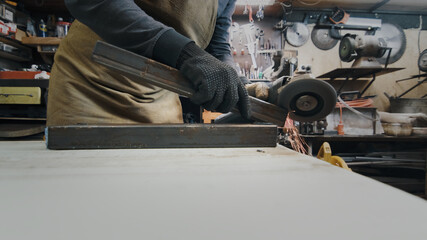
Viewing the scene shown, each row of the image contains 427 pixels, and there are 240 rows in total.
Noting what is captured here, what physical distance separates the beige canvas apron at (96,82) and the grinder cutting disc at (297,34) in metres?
3.22

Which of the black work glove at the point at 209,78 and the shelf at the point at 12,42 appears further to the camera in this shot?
the shelf at the point at 12,42

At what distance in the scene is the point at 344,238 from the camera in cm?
24

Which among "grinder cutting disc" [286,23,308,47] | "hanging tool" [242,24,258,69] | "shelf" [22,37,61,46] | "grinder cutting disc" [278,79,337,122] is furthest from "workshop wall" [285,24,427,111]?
"shelf" [22,37,61,46]

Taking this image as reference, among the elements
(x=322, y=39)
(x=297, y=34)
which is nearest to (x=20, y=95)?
(x=297, y=34)

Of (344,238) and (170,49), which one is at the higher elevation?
(170,49)

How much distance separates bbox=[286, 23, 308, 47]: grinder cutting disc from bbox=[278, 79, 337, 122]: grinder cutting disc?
335 centimetres

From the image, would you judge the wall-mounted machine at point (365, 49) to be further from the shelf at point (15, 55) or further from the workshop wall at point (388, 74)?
the shelf at point (15, 55)

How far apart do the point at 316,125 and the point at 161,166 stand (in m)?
2.46

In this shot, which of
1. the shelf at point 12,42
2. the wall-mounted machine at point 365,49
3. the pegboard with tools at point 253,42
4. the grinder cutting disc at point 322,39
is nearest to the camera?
the shelf at point 12,42

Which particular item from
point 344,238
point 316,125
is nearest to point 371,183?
point 344,238

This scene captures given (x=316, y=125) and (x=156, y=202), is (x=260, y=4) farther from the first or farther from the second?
(x=156, y=202)

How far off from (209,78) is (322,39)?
4121 mm

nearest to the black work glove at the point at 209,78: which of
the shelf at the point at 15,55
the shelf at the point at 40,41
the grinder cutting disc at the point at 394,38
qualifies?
the shelf at the point at 40,41

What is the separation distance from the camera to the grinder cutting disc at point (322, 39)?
163 inches
